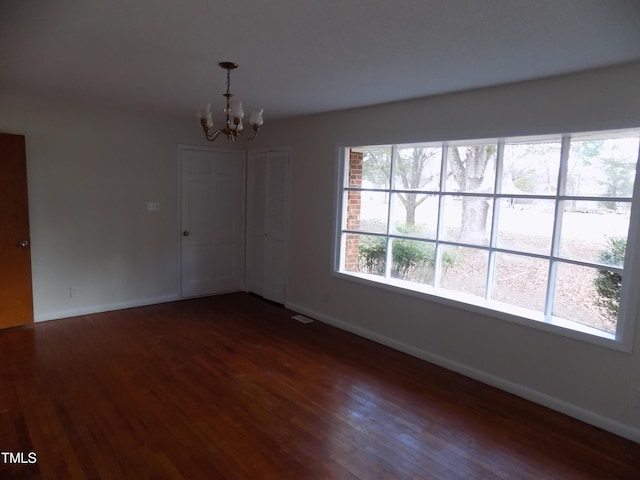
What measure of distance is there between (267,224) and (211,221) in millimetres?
786

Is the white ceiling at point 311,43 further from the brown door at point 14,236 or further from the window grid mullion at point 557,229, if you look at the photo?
the brown door at point 14,236

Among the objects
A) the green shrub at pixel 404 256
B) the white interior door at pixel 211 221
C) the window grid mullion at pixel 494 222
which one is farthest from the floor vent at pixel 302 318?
the window grid mullion at pixel 494 222

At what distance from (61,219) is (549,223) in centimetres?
474

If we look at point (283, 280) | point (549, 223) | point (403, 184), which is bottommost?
point (283, 280)

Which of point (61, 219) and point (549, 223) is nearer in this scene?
point (549, 223)

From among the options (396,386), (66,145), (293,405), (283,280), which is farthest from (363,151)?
(66,145)

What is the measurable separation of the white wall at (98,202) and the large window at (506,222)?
234 cm

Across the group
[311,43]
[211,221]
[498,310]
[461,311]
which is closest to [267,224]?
[211,221]

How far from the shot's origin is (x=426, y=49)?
2.35 metres

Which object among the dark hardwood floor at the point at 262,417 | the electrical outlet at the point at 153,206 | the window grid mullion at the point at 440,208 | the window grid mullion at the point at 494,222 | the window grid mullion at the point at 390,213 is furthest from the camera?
the electrical outlet at the point at 153,206

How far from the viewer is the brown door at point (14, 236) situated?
3.87 metres

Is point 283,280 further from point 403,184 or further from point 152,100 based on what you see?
point 152,100

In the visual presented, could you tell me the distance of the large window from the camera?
2738 mm

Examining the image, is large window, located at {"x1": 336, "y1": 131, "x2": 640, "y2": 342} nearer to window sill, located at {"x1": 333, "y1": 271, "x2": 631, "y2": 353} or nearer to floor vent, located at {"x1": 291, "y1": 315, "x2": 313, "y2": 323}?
window sill, located at {"x1": 333, "y1": 271, "x2": 631, "y2": 353}
